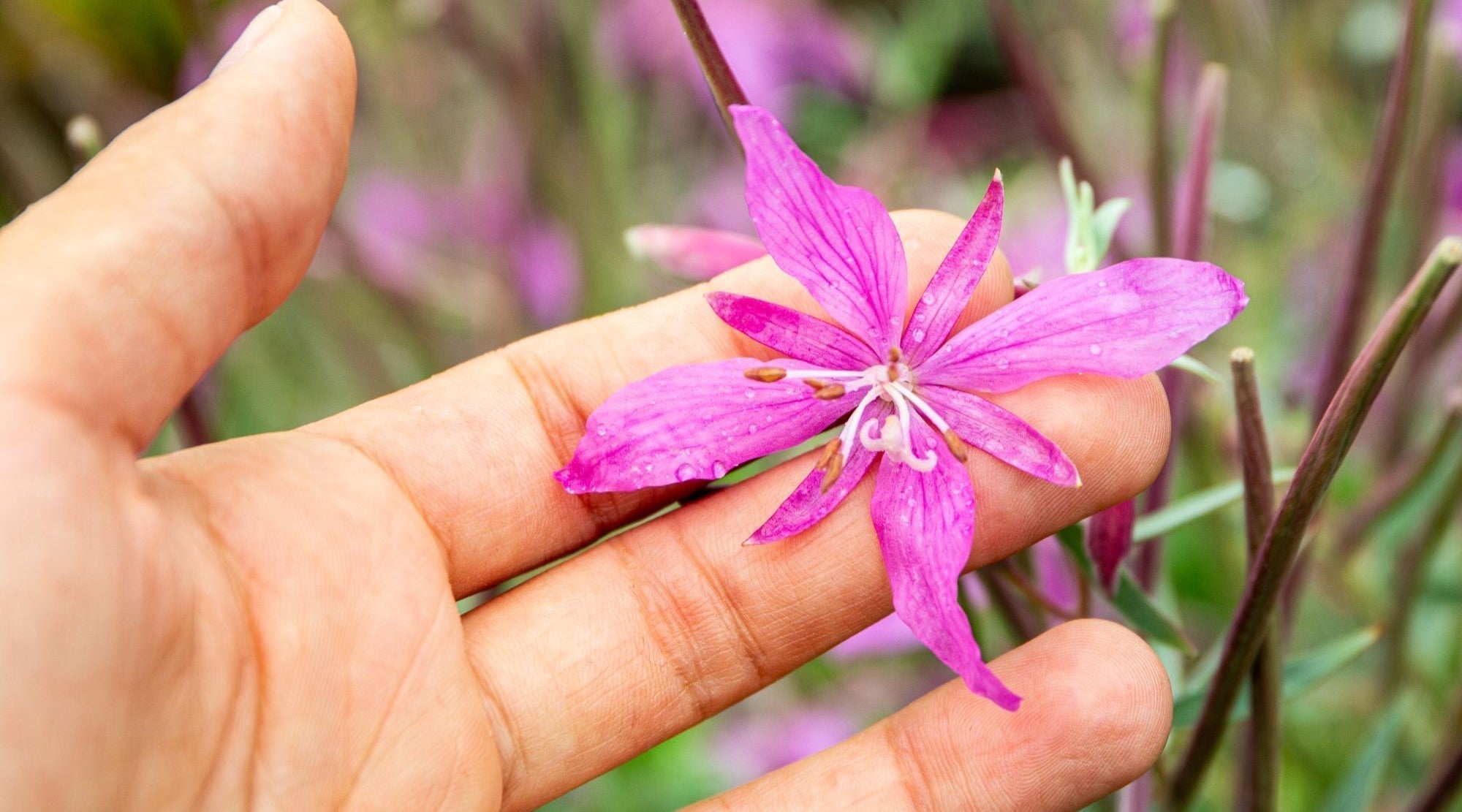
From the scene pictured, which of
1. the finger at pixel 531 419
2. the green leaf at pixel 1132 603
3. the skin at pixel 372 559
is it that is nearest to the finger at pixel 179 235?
the skin at pixel 372 559

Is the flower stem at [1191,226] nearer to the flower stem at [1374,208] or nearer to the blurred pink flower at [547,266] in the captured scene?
the flower stem at [1374,208]

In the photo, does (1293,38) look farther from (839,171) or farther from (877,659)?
(877,659)

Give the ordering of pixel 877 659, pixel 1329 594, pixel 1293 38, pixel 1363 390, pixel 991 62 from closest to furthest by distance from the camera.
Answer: pixel 1363 390, pixel 1329 594, pixel 877 659, pixel 1293 38, pixel 991 62

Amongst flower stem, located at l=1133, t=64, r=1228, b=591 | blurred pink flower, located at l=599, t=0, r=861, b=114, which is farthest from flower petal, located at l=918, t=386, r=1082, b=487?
blurred pink flower, located at l=599, t=0, r=861, b=114

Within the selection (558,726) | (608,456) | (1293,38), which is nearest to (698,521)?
(608,456)

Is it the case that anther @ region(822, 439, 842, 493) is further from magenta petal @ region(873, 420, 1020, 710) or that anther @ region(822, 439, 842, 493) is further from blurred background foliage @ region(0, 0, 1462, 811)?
blurred background foliage @ region(0, 0, 1462, 811)
